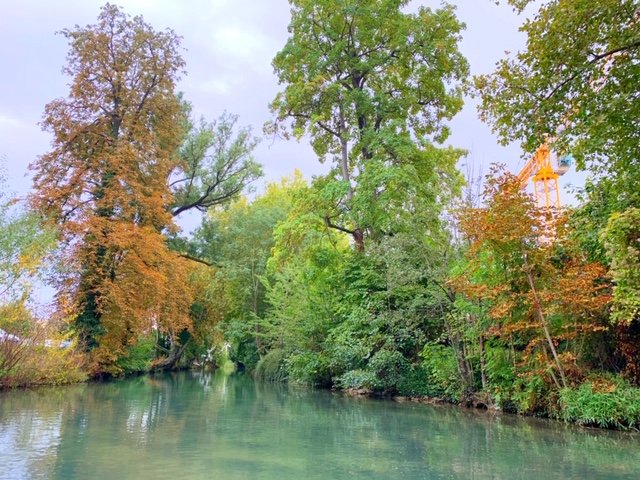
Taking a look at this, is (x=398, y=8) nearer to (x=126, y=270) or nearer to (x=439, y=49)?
(x=439, y=49)

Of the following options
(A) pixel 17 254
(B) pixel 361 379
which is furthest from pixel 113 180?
(B) pixel 361 379

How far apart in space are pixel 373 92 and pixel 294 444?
13201 millimetres

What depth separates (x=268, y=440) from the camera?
6824mm

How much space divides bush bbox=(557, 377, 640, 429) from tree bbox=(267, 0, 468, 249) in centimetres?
761

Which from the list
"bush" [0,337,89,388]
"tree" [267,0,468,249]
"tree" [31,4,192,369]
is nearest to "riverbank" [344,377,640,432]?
"tree" [267,0,468,249]

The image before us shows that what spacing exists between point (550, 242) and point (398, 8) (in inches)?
429

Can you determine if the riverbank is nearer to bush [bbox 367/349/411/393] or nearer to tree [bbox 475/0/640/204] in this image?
tree [bbox 475/0/640/204]

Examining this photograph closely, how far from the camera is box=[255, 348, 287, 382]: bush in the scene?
65.7 feet

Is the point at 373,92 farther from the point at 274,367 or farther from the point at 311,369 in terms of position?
the point at 274,367

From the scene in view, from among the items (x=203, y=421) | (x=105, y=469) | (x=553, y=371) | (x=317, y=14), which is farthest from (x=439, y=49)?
(x=105, y=469)

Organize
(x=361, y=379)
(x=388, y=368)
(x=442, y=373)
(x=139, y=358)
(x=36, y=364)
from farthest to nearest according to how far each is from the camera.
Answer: (x=139, y=358)
(x=36, y=364)
(x=388, y=368)
(x=361, y=379)
(x=442, y=373)

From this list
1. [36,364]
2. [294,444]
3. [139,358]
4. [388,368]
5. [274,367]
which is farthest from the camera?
[139,358]

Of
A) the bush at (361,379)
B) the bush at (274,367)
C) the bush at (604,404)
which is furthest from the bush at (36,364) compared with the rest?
the bush at (604,404)

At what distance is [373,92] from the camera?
1703cm
